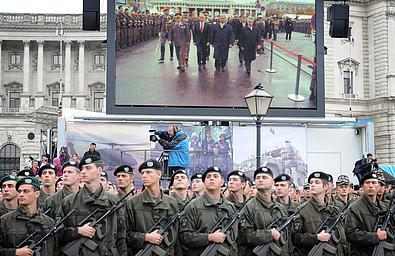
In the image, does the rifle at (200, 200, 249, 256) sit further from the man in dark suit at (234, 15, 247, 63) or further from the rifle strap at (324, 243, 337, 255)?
the man in dark suit at (234, 15, 247, 63)

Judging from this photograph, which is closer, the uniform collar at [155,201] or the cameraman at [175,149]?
the uniform collar at [155,201]

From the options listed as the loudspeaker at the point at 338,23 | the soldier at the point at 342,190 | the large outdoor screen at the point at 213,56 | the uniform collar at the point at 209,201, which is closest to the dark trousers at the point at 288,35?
the large outdoor screen at the point at 213,56

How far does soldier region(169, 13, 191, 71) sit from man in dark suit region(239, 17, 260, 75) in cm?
218

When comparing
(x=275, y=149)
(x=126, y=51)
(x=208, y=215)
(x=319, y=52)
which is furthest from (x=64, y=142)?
(x=208, y=215)

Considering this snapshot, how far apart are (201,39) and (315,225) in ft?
52.7

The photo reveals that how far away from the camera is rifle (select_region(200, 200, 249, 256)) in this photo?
8.77 metres

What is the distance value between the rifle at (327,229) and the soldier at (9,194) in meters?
4.39

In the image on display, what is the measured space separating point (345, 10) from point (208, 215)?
36.3 feet

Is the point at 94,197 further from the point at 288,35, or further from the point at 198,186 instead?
the point at 288,35

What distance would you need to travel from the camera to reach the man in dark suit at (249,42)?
83.2 feet

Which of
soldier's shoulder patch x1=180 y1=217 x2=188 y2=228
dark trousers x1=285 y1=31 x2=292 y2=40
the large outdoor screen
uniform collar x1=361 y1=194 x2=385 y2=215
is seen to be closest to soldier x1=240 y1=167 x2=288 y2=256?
soldier's shoulder patch x1=180 y1=217 x2=188 y2=228

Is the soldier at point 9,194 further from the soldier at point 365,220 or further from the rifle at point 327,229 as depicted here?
the soldier at point 365,220

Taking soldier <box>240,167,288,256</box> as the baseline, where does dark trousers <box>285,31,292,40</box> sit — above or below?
above

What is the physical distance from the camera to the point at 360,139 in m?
24.1
